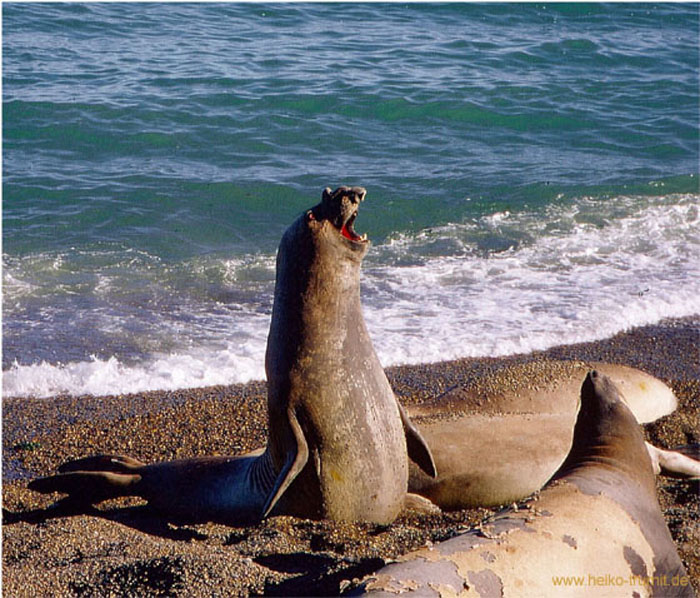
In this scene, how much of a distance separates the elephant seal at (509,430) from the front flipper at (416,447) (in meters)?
0.12

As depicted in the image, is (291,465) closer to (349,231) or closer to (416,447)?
(416,447)

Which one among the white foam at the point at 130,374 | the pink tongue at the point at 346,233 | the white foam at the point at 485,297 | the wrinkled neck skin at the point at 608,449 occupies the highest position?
the pink tongue at the point at 346,233

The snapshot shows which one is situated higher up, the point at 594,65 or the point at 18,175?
the point at 594,65

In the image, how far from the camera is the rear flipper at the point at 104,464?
5.80 metres

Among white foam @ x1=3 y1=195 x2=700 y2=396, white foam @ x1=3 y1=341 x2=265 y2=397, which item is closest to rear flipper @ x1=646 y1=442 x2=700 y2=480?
white foam @ x1=3 y1=195 x2=700 y2=396

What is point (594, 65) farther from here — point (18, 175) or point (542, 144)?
point (18, 175)

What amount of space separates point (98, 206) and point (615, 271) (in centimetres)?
739

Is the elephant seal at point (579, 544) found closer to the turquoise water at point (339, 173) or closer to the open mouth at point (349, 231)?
the open mouth at point (349, 231)

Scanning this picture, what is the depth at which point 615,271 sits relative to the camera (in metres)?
11.1

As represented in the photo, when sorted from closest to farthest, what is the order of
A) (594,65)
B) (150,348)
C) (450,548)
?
(450,548) < (150,348) < (594,65)

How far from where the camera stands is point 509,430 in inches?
231

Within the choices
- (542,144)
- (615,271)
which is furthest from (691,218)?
(542,144)

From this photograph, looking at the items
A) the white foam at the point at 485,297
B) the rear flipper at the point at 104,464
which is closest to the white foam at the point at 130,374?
the white foam at the point at 485,297

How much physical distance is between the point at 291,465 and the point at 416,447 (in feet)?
2.91
